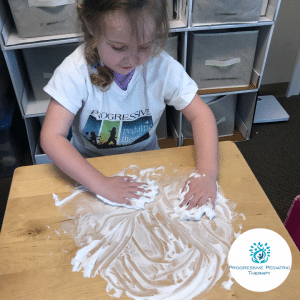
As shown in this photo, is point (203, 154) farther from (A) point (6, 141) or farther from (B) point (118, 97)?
(A) point (6, 141)

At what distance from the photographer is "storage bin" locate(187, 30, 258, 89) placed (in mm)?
1318

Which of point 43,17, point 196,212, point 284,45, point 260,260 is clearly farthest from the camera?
point 284,45

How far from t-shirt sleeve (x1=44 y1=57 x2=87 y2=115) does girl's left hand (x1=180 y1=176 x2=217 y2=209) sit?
36 cm

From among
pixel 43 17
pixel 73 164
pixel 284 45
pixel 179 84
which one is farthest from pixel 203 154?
pixel 284 45

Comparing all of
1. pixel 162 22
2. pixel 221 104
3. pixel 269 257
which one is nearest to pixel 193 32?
pixel 221 104

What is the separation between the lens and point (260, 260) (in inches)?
18.8

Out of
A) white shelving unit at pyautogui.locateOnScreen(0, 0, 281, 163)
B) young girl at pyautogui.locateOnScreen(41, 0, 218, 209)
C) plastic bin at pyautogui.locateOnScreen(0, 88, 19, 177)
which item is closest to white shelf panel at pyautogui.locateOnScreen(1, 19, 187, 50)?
white shelving unit at pyautogui.locateOnScreen(0, 0, 281, 163)

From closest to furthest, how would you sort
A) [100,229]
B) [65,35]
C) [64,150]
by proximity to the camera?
[100,229] < [64,150] < [65,35]

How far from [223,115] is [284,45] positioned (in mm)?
741

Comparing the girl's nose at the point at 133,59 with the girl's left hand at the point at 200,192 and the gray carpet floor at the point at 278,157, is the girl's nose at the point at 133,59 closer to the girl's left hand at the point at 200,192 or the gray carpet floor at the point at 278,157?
the girl's left hand at the point at 200,192

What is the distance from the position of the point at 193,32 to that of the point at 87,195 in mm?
1045

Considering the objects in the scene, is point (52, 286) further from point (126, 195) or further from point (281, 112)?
point (281, 112)

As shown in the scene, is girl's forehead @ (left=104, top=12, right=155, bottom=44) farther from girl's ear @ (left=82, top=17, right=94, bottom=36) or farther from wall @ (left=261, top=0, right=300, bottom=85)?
wall @ (left=261, top=0, right=300, bottom=85)

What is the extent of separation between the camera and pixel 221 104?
5.17ft
